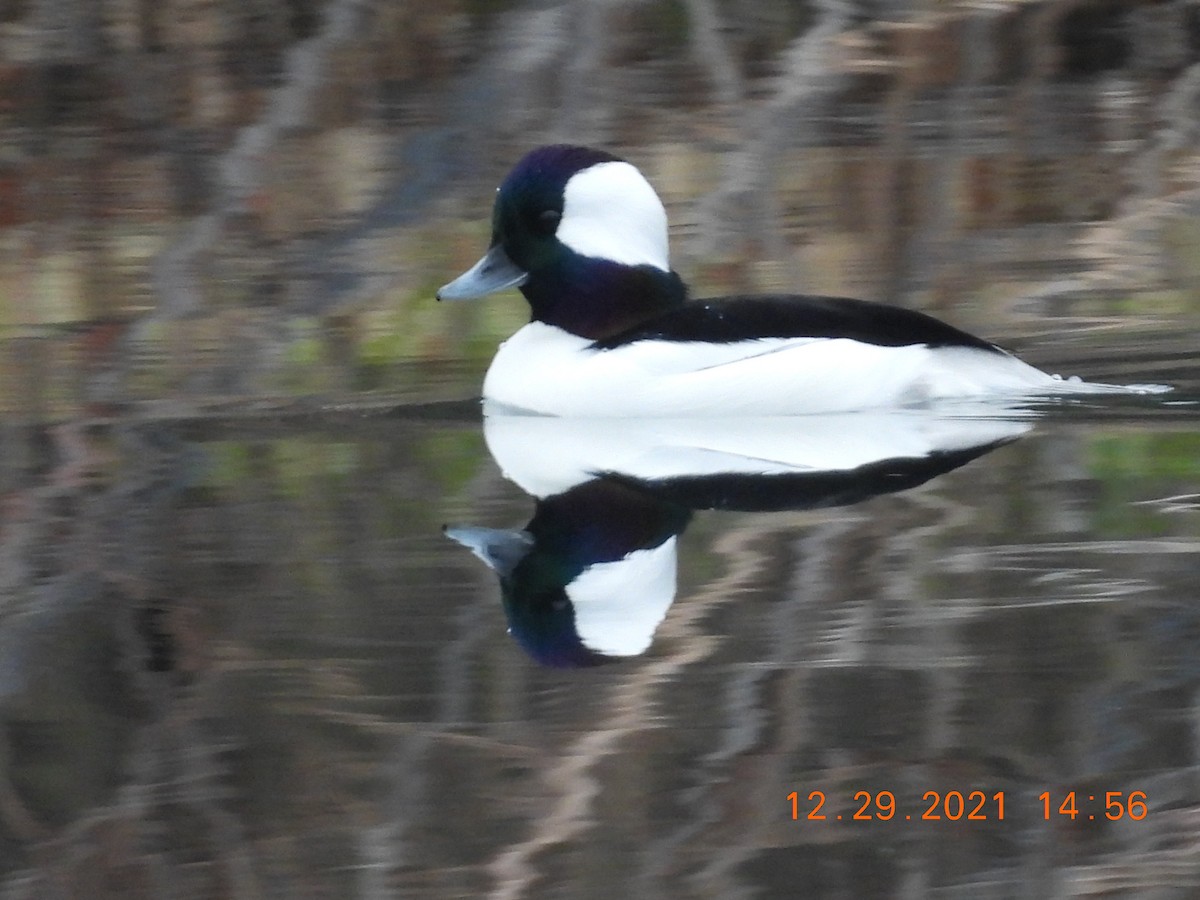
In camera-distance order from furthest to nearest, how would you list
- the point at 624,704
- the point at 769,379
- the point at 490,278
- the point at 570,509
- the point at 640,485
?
the point at 490,278 → the point at 769,379 → the point at 640,485 → the point at 570,509 → the point at 624,704

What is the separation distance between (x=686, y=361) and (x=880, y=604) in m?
1.92

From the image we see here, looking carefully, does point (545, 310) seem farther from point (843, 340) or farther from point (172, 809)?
point (172, 809)

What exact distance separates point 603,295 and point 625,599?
2184mm

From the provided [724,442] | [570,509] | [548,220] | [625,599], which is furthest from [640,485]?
[548,220]

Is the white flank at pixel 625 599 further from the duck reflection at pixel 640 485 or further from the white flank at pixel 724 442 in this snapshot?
the white flank at pixel 724 442

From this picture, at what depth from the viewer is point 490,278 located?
6488 millimetres

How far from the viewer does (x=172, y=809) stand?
3.32 meters

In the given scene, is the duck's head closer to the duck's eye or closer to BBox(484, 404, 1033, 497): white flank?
the duck's eye

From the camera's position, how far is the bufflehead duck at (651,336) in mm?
5977

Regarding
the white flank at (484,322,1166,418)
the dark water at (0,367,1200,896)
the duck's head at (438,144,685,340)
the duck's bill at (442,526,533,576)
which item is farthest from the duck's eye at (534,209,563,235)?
the duck's bill at (442,526,533,576)
